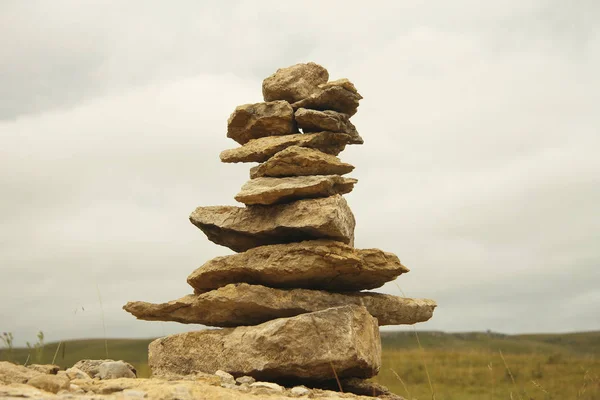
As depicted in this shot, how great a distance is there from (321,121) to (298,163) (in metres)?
1.17

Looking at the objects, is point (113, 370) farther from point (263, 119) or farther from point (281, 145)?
point (263, 119)

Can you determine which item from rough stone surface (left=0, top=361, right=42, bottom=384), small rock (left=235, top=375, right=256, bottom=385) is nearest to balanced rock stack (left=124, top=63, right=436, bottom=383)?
small rock (left=235, top=375, right=256, bottom=385)

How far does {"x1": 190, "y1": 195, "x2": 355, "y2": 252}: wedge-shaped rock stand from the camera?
400 inches

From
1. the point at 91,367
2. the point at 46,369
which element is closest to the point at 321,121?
the point at 91,367

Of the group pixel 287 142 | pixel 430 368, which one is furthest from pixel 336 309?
pixel 430 368

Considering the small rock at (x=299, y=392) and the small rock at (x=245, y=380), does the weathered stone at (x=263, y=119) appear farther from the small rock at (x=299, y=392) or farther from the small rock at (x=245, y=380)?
the small rock at (x=299, y=392)

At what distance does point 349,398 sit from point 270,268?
2876mm

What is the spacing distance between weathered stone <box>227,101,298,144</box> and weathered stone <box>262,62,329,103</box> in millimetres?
452

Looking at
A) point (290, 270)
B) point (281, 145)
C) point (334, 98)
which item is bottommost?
point (290, 270)

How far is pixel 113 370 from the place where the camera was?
9.23 meters

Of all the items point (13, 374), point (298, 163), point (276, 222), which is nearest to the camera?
point (13, 374)

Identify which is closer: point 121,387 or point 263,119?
point 121,387

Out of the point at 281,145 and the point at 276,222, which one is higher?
the point at 281,145

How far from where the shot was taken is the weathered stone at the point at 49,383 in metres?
7.04
